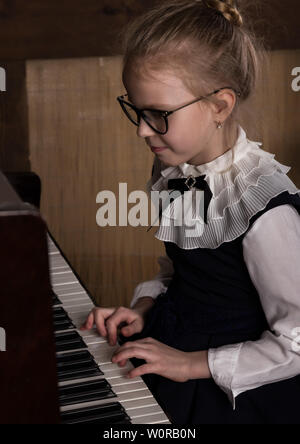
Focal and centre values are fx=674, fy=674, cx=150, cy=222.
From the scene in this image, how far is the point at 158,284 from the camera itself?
5.41 feet

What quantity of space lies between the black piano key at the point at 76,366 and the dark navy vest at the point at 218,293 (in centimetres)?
38

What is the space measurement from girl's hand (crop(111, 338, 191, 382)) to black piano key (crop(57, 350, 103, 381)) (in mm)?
40

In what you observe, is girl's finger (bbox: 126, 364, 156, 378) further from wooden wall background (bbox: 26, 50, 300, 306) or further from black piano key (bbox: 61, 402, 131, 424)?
wooden wall background (bbox: 26, 50, 300, 306)

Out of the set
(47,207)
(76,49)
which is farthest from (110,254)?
(76,49)

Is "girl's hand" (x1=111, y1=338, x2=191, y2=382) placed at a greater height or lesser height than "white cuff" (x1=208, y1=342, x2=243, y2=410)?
greater

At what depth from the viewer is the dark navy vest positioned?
139 centimetres

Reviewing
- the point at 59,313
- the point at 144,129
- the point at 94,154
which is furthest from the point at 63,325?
→ the point at 94,154

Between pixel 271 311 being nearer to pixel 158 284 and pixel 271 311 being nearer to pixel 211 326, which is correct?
pixel 211 326

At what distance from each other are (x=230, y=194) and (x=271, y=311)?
0.27 metres

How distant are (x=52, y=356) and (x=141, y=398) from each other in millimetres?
375

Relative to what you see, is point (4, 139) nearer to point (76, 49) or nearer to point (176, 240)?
point (76, 49)

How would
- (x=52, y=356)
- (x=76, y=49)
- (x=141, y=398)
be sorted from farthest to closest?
(x=76, y=49), (x=141, y=398), (x=52, y=356)

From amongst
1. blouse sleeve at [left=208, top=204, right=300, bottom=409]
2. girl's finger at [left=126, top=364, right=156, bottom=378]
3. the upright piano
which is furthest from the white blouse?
the upright piano

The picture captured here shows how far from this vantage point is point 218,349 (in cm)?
128
